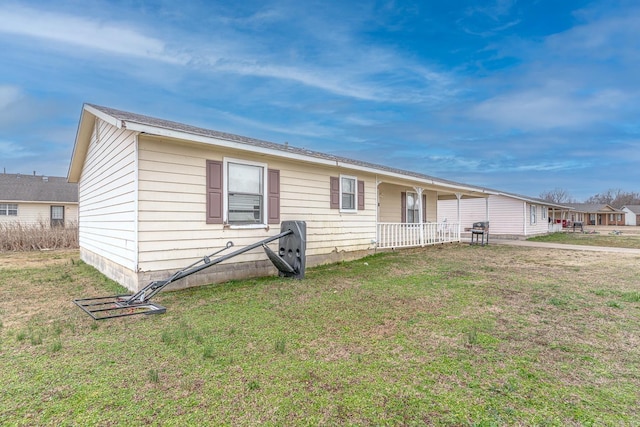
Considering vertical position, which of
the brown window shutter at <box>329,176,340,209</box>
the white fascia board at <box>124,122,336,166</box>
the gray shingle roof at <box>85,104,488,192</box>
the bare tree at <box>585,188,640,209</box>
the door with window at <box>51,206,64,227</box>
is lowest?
the door with window at <box>51,206,64,227</box>

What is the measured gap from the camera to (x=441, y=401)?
2.27 m

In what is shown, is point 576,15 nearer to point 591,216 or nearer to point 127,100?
point 127,100

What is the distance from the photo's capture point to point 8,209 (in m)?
21.3

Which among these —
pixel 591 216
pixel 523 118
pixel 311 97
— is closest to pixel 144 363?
pixel 311 97

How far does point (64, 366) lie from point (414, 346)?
3.38 meters

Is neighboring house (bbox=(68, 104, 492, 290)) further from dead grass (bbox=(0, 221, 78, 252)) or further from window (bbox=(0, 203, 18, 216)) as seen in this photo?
window (bbox=(0, 203, 18, 216))

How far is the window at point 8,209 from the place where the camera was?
2112cm

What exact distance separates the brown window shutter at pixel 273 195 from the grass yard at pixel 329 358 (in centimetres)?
200

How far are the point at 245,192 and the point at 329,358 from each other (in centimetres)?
461

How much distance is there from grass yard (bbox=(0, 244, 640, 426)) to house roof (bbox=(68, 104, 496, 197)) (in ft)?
9.39

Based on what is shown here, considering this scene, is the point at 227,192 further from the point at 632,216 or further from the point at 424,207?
the point at 632,216

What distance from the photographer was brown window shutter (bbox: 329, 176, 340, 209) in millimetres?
8938

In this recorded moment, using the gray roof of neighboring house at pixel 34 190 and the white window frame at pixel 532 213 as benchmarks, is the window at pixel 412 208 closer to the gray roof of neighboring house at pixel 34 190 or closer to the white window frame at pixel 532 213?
the white window frame at pixel 532 213

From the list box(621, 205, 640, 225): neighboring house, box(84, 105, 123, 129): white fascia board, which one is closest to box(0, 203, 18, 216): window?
box(84, 105, 123, 129): white fascia board
